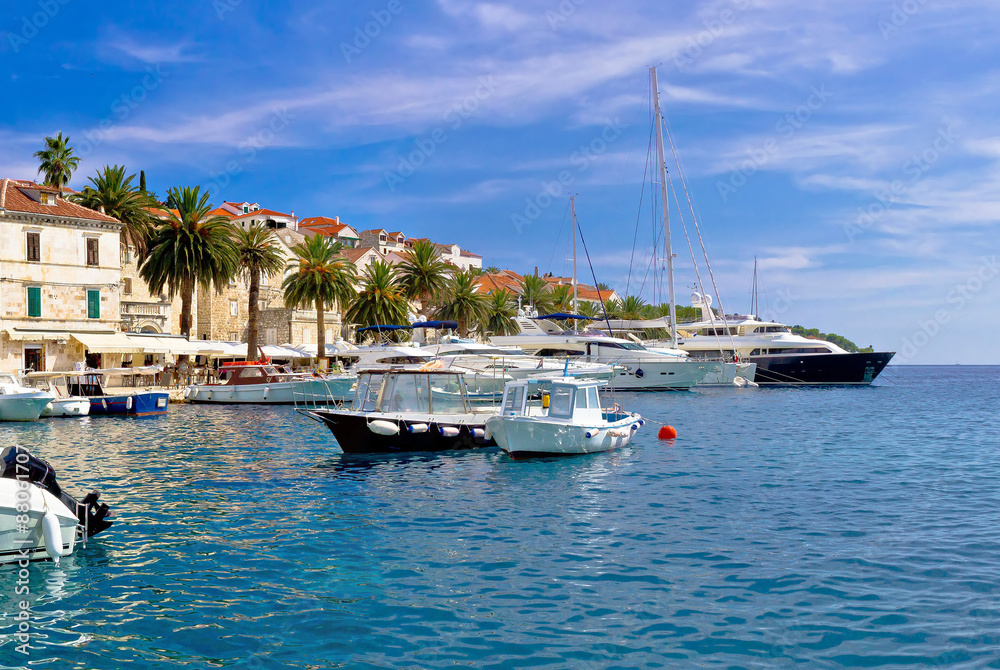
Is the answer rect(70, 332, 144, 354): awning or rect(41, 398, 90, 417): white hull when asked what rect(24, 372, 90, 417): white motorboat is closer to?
rect(41, 398, 90, 417): white hull

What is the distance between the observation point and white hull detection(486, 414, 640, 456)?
23812 millimetres

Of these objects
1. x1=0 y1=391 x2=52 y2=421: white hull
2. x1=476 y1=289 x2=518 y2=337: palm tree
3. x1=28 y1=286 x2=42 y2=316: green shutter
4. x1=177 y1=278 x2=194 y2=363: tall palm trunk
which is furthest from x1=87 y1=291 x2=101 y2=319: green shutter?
x1=476 y1=289 x2=518 y2=337: palm tree

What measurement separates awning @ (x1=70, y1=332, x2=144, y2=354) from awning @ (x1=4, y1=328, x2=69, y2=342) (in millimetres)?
756

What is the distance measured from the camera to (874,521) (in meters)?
15.9

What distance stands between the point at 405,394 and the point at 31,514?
1452cm

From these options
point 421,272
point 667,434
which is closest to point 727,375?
point 421,272

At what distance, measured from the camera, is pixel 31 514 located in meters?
12.3

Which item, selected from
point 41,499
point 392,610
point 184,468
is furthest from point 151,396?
point 392,610

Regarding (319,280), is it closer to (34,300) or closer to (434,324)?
(434,324)

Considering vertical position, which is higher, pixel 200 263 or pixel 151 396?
pixel 200 263

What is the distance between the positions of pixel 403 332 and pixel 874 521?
50797 millimetres

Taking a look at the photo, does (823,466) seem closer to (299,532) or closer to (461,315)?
(299,532)

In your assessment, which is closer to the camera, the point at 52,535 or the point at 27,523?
the point at 27,523

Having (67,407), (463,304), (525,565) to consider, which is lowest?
(525,565)
